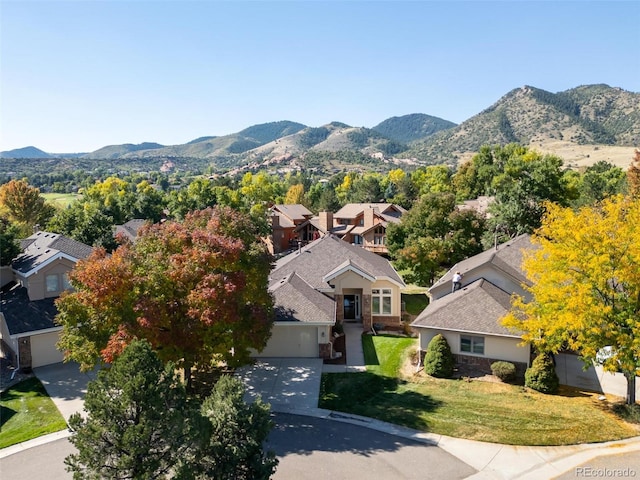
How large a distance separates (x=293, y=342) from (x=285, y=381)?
3.32m

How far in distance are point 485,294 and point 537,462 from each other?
10.3 m

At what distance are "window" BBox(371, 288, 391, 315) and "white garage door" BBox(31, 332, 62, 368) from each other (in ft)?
60.8

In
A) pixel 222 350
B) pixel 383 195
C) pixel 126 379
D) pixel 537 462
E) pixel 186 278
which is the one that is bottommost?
pixel 537 462

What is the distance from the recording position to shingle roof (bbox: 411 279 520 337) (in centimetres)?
2206

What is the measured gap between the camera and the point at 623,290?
18.3 meters

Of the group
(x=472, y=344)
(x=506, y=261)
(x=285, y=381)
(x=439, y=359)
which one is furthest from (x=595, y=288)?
(x=285, y=381)

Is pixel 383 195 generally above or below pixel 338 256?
above

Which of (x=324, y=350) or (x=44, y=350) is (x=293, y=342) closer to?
(x=324, y=350)

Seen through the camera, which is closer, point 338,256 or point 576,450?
point 576,450

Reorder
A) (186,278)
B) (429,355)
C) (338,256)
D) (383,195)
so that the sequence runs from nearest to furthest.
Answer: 1. (186,278)
2. (429,355)
3. (338,256)
4. (383,195)

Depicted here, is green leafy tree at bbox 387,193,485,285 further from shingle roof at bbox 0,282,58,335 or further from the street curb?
the street curb

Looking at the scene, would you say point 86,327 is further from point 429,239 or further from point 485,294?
point 429,239

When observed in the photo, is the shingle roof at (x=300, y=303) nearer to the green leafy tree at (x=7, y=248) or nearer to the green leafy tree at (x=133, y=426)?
the green leafy tree at (x=133, y=426)

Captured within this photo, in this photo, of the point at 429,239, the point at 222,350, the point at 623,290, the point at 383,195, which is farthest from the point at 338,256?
the point at 383,195
